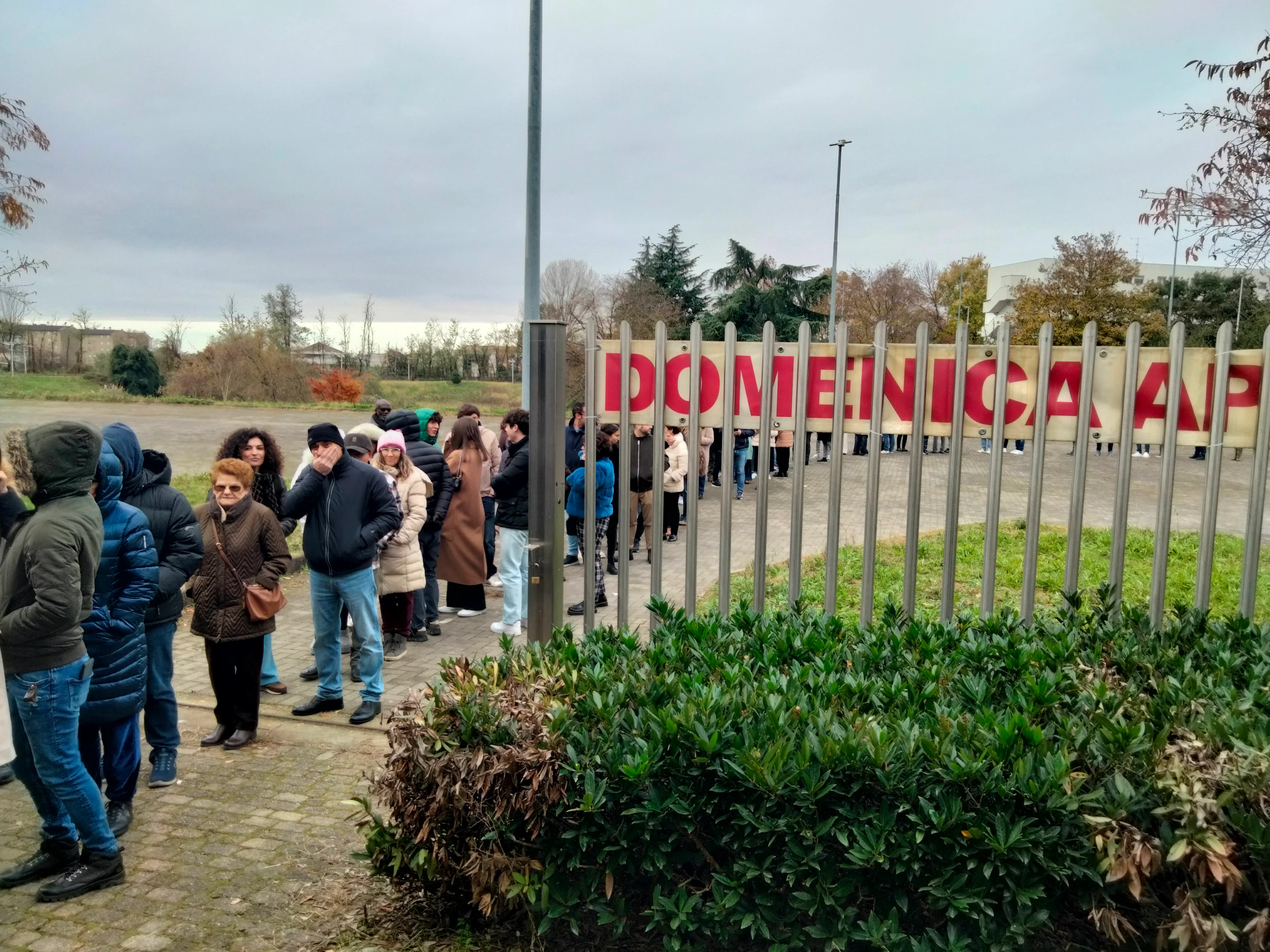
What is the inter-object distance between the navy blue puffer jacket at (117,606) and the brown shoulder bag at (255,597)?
3.30 ft

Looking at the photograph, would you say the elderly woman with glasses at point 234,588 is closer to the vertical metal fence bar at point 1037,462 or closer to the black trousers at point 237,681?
the black trousers at point 237,681

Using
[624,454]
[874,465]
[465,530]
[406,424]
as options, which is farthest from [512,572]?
[874,465]

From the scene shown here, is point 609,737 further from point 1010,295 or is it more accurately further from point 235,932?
point 1010,295

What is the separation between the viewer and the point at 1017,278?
241 feet

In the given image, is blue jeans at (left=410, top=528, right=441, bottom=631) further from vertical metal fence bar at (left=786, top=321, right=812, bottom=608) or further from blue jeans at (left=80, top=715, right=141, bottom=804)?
vertical metal fence bar at (left=786, top=321, right=812, bottom=608)

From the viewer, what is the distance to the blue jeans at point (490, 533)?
34.3 ft

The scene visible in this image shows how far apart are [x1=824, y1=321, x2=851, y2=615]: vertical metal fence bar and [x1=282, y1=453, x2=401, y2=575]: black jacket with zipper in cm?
317

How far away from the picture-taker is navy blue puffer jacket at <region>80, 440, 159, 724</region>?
14.9 ft

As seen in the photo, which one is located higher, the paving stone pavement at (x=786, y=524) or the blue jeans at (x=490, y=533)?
the blue jeans at (x=490, y=533)

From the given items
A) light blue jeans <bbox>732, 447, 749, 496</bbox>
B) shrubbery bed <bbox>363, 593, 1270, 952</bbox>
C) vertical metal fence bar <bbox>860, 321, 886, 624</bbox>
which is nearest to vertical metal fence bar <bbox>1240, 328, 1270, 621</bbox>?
shrubbery bed <bbox>363, 593, 1270, 952</bbox>

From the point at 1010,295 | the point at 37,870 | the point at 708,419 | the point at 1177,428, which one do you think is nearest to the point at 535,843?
the point at 708,419

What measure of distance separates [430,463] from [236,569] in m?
2.86

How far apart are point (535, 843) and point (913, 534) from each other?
7.26 ft

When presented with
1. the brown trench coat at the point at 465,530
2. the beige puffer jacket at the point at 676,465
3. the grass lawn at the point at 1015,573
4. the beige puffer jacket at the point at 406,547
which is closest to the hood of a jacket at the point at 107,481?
the beige puffer jacket at the point at 406,547
